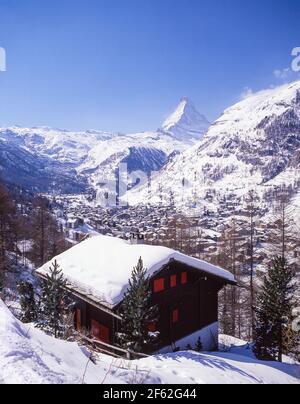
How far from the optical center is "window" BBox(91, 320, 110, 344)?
17641mm

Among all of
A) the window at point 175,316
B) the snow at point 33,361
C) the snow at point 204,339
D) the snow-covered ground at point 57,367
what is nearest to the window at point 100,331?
the window at point 175,316

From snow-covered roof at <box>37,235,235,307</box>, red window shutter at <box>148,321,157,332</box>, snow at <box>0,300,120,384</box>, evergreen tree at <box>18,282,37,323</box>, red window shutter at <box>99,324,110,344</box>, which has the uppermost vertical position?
snow at <box>0,300,120,384</box>

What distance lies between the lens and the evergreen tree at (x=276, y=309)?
58.3 ft

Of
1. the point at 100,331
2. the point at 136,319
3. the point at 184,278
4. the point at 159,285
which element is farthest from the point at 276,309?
the point at 100,331

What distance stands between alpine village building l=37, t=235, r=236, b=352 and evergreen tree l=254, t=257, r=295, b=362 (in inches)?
146

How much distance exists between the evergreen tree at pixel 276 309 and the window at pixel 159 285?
5.86 meters

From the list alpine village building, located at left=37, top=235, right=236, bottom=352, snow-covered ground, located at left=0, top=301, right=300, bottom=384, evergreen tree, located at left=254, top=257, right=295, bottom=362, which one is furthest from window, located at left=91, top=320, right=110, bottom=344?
evergreen tree, located at left=254, top=257, right=295, bottom=362

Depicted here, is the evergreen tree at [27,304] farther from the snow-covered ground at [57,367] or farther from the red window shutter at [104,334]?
the snow-covered ground at [57,367]

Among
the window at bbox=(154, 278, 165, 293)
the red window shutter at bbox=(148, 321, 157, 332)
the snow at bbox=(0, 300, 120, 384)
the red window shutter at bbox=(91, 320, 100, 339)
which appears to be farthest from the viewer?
the window at bbox=(154, 278, 165, 293)

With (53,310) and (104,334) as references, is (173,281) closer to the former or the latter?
(104,334)

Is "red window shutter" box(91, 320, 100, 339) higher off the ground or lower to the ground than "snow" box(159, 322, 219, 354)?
higher

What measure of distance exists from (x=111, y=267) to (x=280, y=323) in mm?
10136

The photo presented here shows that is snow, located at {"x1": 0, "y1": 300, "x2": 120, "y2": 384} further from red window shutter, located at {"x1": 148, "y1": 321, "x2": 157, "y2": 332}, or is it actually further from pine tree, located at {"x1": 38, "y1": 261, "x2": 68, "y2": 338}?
red window shutter, located at {"x1": 148, "y1": 321, "x2": 157, "y2": 332}

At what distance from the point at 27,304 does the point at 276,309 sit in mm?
13972
